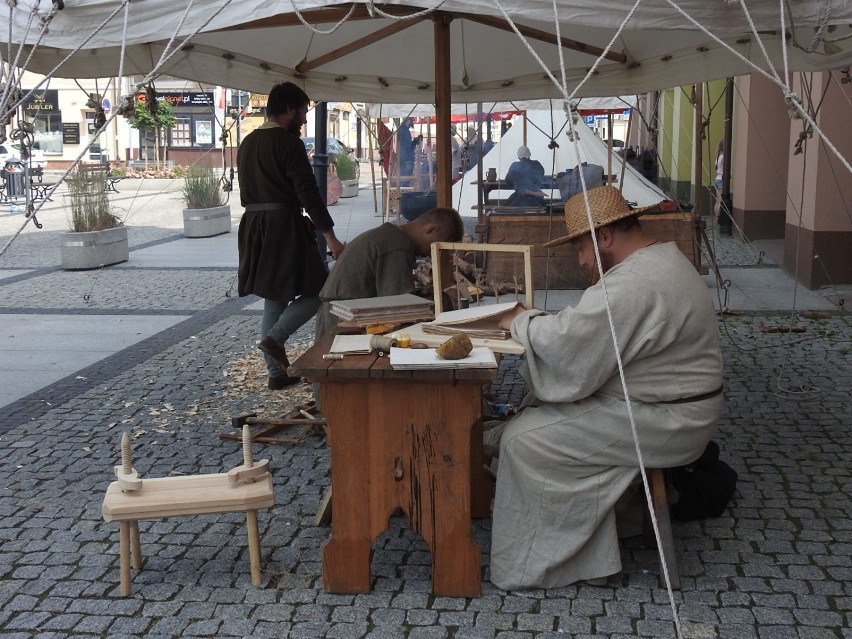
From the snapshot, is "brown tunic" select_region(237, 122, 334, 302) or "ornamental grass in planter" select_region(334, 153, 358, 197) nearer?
"brown tunic" select_region(237, 122, 334, 302)

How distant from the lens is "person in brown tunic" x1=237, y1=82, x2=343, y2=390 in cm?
535

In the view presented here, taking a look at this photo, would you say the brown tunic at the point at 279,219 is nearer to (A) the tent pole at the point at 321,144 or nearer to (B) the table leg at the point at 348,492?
(B) the table leg at the point at 348,492

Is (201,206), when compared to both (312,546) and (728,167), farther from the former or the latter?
(312,546)

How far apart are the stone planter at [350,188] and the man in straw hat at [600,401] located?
2170 centimetres

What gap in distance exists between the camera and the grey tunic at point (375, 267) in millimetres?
4145

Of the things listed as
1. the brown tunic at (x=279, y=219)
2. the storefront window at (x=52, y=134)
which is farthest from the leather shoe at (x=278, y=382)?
the storefront window at (x=52, y=134)

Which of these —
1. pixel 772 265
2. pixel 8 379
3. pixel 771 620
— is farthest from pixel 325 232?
pixel 772 265

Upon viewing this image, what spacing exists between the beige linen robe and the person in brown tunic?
2.43 m

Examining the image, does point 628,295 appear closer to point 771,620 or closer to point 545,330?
point 545,330

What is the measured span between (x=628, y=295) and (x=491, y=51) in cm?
398

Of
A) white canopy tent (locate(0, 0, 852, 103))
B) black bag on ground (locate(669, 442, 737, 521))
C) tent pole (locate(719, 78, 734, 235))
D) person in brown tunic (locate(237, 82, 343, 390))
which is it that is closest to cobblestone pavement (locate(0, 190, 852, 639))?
black bag on ground (locate(669, 442, 737, 521))

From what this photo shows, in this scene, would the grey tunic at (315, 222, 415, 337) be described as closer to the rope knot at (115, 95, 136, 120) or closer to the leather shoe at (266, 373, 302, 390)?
the rope knot at (115, 95, 136, 120)

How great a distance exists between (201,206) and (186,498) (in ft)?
42.9

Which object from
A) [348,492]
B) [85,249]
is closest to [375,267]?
[348,492]
